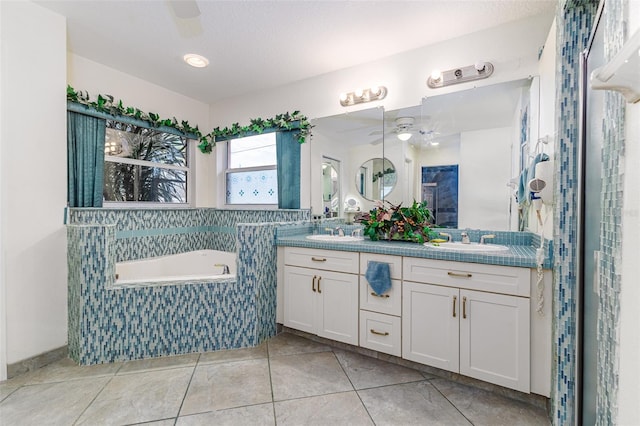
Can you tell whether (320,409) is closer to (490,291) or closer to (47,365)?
(490,291)

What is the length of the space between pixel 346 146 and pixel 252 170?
1373mm

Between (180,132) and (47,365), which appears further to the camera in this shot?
(180,132)

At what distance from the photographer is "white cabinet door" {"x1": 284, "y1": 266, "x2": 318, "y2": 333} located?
2438 mm

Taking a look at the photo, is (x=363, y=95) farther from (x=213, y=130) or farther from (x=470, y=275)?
(x=213, y=130)

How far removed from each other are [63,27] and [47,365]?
2.51 m

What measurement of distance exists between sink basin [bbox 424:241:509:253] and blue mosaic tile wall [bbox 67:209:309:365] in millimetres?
1420

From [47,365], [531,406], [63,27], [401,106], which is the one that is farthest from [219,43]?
[531,406]

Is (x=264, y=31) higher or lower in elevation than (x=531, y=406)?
higher

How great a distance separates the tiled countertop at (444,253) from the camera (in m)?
1.63

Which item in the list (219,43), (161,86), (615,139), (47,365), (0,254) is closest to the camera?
(615,139)

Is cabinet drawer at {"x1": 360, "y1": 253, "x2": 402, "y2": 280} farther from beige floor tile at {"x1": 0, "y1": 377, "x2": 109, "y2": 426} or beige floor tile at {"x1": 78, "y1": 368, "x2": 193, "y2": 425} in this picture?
beige floor tile at {"x1": 0, "y1": 377, "x2": 109, "y2": 426}

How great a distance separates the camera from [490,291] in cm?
171

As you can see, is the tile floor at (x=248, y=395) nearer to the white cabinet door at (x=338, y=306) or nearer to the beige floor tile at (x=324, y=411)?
the beige floor tile at (x=324, y=411)

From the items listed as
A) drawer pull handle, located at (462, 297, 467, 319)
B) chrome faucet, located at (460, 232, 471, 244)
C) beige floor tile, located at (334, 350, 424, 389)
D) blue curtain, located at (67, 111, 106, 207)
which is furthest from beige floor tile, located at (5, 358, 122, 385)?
chrome faucet, located at (460, 232, 471, 244)
